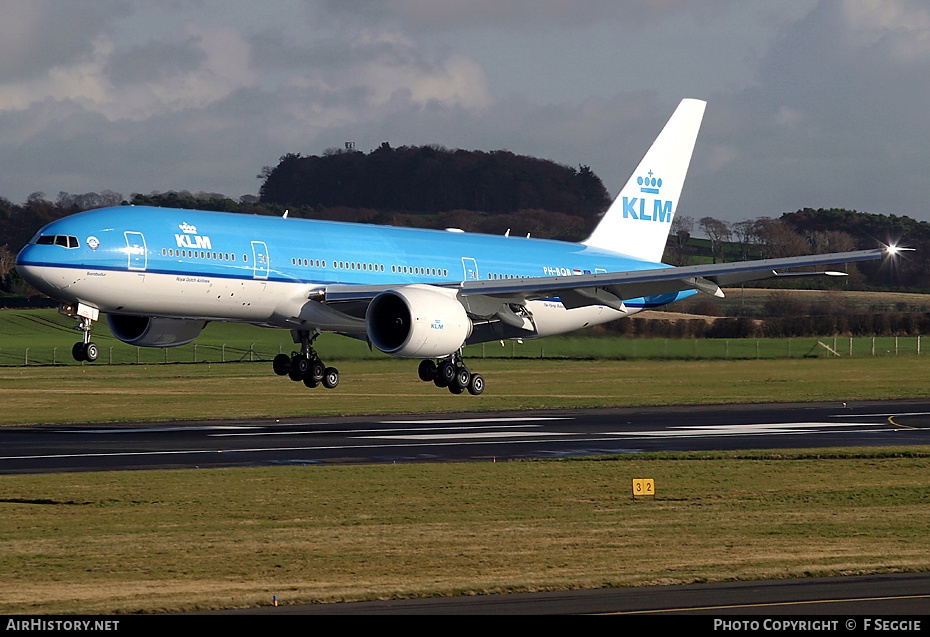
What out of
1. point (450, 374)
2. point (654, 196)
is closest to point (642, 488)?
point (450, 374)

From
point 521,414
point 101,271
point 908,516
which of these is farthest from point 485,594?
point 521,414

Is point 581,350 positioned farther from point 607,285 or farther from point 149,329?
point 149,329

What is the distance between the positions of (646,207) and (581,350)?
1623 cm

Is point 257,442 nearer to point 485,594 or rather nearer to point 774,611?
point 485,594

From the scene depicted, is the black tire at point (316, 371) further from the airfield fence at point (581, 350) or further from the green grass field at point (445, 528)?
the green grass field at point (445, 528)

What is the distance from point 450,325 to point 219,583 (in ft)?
79.3

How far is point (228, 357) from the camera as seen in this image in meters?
96.8

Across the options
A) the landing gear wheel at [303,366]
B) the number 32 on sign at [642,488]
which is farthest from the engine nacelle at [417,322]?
the number 32 on sign at [642,488]

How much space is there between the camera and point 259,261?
42.5m

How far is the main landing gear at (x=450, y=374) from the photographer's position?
47844 mm

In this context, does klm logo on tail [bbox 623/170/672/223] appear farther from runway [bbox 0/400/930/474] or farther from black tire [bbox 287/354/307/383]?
black tire [bbox 287/354/307/383]

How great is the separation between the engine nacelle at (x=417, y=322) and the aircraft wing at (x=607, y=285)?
71cm

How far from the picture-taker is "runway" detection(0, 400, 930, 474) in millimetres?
38438

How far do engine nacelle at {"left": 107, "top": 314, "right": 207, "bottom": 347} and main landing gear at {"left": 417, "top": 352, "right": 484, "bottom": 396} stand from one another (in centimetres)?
806
